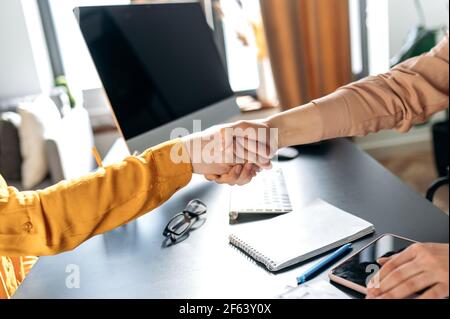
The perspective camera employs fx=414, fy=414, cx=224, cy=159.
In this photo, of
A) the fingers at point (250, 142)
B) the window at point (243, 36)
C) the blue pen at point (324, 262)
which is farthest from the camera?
the window at point (243, 36)

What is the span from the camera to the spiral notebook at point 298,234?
0.54 m

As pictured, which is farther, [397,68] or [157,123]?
[157,123]

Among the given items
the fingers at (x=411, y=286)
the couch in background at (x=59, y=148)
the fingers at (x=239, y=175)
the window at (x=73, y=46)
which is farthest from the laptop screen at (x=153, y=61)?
the fingers at (x=411, y=286)

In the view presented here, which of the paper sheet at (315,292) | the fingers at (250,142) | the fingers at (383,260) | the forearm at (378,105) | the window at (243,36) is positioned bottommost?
the paper sheet at (315,292)

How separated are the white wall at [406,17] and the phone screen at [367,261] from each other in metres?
0.23

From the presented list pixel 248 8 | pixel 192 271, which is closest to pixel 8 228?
pixel 192 271

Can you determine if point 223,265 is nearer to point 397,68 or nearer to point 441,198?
point 397,68

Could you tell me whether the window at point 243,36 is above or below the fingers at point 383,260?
above

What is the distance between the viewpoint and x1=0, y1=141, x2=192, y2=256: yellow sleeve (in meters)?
0.54

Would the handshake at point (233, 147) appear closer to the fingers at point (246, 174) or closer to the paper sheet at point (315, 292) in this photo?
the fingers at point (246, 174)

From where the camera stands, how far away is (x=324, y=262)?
51cm

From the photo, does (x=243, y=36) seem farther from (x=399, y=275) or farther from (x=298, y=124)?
(x=399, y=275)
